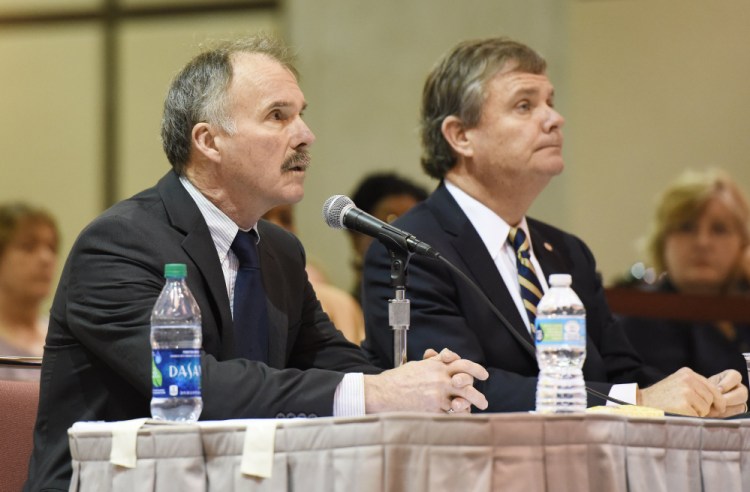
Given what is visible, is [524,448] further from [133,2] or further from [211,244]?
[133,2]

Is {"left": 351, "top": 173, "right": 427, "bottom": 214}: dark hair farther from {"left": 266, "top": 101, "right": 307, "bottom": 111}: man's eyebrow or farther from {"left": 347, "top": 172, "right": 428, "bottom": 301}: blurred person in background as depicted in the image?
{"left": 266, "top": 101, "right": 307, "bottom": 111}: man's eyebrow

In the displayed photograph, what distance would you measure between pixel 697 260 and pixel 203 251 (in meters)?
3.05

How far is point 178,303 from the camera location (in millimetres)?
2430

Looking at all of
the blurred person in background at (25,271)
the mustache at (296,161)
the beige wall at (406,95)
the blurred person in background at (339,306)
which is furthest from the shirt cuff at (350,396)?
the beige wall at (406,95)

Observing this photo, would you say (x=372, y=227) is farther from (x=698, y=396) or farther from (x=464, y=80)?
(x=464, y=80)

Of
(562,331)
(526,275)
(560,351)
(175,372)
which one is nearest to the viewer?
(175,372)

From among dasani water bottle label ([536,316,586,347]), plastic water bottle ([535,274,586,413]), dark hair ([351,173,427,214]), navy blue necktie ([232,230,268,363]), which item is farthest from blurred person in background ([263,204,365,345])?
dasani water bottle label ([536,316,586,347])

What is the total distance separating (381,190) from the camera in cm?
514

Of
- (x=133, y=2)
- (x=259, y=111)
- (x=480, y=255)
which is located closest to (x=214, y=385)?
(x=259, y=111)

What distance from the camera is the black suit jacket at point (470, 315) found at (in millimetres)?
3178

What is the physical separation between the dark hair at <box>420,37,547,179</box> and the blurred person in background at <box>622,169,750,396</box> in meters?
1.52

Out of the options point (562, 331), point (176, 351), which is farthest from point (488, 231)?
point (176, 351)

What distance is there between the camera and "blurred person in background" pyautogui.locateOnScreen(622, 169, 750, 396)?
4.96 metres

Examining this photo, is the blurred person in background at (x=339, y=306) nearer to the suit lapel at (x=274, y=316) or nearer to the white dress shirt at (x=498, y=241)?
the white dress shirt at (x=498, y=241)
